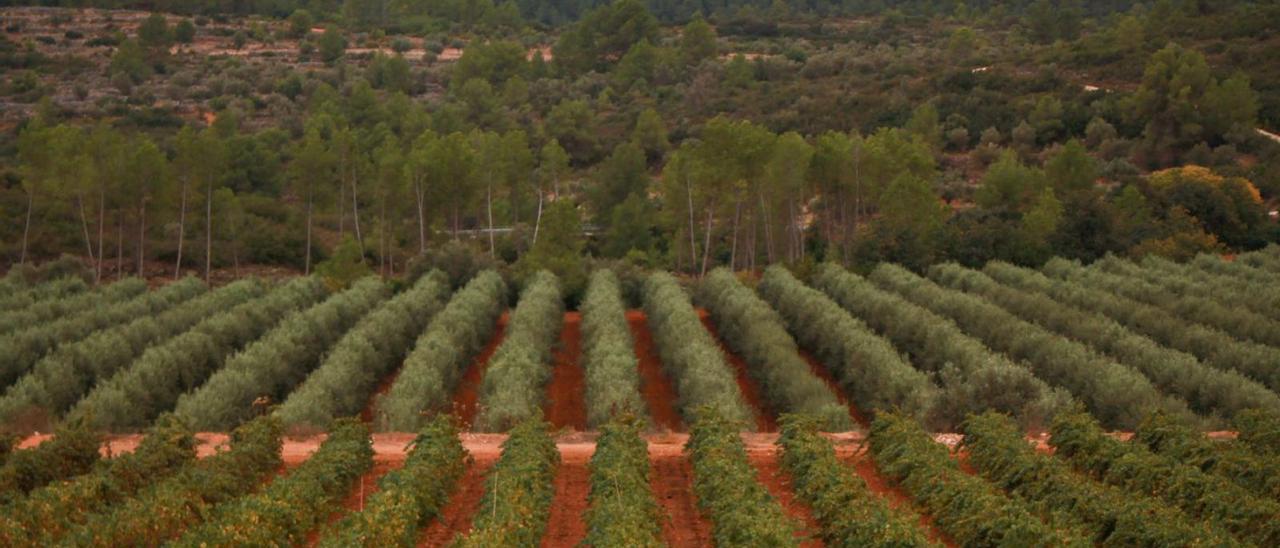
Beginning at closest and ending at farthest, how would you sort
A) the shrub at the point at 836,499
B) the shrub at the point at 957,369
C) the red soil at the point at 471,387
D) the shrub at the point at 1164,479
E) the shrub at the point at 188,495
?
the shrub at the point at 836,499, the shrub at the point at 188,495, the shrub at the point at 1164,479, the shrub at the point at 957,369, the red soil at the point at 471,387

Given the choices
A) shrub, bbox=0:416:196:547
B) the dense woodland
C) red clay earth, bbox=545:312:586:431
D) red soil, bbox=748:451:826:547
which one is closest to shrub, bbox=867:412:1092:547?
red soil, bbox=748:451:826:547

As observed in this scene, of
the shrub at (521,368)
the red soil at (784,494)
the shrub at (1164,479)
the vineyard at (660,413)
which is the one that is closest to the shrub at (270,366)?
the vineyard at (660,413)

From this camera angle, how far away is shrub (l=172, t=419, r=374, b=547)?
47.2 ft

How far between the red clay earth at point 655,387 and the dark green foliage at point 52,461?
11.0 meters

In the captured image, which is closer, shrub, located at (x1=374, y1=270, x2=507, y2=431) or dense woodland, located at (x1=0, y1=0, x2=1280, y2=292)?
shrub, located at (x1=374, y1=270, x2=507, y2=431)

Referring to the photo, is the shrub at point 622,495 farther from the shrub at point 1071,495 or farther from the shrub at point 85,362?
the shrub at point 85,362

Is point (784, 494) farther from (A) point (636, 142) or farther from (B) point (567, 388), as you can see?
(A) point (636, 142)

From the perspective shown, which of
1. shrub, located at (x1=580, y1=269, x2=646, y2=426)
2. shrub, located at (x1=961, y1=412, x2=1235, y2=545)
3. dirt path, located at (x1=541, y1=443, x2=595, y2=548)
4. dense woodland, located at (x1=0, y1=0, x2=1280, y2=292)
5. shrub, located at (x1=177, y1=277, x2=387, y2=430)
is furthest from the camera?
dense woodland, located at (x1=0, y1=0, x2=1280, y2=292)

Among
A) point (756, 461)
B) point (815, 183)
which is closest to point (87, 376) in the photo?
point (756, 461)

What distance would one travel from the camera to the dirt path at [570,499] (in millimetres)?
18000

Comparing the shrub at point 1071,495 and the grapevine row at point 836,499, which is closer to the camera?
the grapevine row at point 836,499

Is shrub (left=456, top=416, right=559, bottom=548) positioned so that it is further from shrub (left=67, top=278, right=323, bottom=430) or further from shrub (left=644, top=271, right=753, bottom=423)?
shrub (left=67, top=278, right=323, bottom=430)

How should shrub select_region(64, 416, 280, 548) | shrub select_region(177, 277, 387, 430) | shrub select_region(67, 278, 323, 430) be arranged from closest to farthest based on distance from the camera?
shrub select_region(64, 416, 280, 548) → shrub select_region(67, 278, 323, 430) → shrub select_region(177, 277, 387, 430)

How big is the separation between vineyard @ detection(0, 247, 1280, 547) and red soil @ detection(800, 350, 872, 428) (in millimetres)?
115
